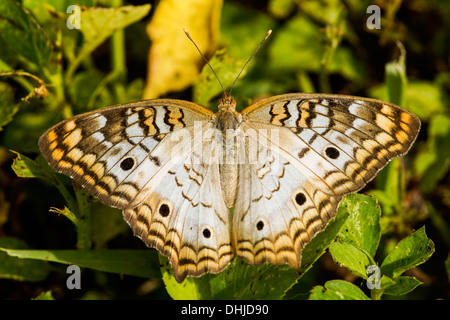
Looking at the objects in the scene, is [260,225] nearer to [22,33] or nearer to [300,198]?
[300,198]

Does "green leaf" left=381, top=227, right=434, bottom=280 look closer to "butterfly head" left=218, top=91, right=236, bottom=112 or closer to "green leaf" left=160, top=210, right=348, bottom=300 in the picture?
"green leaf" left=160, top=210, right=348, bottom=300

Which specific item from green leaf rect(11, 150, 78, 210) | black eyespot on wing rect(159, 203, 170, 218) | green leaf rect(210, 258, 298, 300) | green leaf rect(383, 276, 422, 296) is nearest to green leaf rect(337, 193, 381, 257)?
green leaf rect(383, 276, 422, 296)

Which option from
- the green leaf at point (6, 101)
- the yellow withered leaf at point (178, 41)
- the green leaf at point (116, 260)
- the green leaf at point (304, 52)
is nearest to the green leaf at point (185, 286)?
the green leaf at point (116, 260)

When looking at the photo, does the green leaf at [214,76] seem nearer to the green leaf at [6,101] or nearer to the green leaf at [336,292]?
the green leaf at [6,101]

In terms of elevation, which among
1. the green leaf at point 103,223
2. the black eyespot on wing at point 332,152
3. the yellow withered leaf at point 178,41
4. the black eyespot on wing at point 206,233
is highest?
the yellow withered leaf at point 178,41

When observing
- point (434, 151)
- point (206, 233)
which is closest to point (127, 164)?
point (206, 233)
